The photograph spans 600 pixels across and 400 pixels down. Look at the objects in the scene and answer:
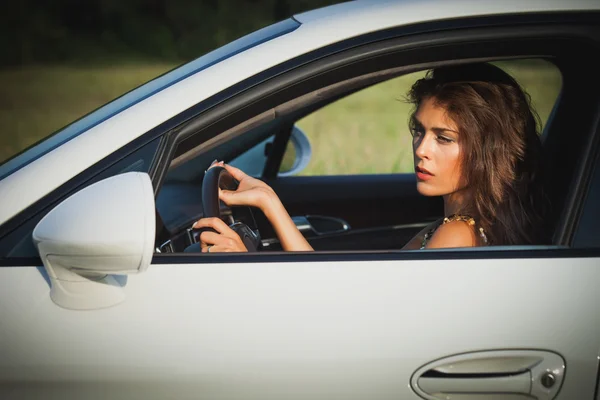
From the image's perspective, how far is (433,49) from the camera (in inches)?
76.9

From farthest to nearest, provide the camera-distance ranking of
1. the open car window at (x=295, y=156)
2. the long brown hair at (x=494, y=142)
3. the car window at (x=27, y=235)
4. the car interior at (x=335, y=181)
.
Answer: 1. the open car window at (x=295, y=156)
2. the long brown hair at (x=494, y=142)
3. the car interior at (x=335, y=181)
4. the car window at (x=27, y=235)

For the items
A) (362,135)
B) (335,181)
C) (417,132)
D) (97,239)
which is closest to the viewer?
(97,239)

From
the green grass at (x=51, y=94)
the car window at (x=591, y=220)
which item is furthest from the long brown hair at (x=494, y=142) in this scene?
the green grass at (x=51, y=94)

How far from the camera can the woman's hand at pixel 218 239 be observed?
1984 millimetres

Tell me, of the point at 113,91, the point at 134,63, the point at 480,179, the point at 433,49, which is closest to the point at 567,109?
the point at 480,179

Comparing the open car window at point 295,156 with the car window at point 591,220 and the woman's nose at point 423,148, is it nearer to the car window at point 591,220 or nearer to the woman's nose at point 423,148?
the woman's nose at point 423,148

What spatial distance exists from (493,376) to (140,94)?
983 millimetres

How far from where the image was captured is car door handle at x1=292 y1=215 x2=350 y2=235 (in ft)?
10.7

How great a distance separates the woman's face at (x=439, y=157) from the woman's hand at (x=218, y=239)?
514 millimetres

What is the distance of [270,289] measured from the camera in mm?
1729

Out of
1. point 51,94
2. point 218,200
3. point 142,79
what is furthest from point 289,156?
point 142,79

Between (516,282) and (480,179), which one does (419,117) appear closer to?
(480,179)

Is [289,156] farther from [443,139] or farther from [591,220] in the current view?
[591,220]

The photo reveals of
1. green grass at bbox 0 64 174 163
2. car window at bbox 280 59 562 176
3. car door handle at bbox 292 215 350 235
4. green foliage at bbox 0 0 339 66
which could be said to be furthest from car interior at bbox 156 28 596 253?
green foliage at bbox 0 0 339 66
